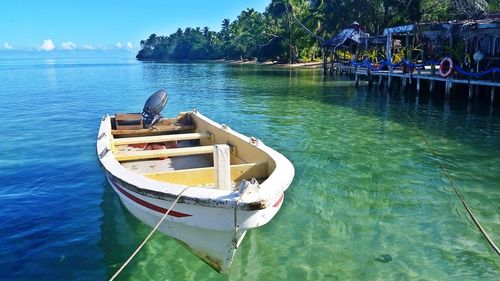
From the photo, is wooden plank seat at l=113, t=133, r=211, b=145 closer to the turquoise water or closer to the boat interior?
the boat interior

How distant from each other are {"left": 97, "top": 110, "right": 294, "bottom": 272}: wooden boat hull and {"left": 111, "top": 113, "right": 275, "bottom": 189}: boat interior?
1.66ft

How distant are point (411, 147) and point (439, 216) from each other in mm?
5052

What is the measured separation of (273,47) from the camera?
73125mm

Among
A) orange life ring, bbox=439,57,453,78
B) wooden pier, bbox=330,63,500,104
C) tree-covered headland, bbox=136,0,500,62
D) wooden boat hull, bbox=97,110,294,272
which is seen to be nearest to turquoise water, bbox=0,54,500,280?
wooden boat hull, bbox=97,110,294,272

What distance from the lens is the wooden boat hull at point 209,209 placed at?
4.07 m

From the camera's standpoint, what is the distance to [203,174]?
5.68 m

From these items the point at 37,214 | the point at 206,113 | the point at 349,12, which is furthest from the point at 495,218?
the point at 349,12

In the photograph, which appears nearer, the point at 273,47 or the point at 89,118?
the point at 89,118

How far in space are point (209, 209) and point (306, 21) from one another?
59.1m

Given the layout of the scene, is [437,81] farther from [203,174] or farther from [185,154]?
[203,174]

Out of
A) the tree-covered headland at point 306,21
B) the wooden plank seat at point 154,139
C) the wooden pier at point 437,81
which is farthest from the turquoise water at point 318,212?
the tree-covered headland at point 306,21

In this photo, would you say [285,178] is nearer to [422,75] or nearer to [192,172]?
[192,172]

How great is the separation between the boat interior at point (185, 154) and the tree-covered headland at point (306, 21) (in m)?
23.0

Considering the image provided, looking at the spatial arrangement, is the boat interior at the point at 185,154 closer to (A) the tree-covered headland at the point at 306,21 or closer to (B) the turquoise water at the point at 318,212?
(B) the turquoise water at the point at 318,212
